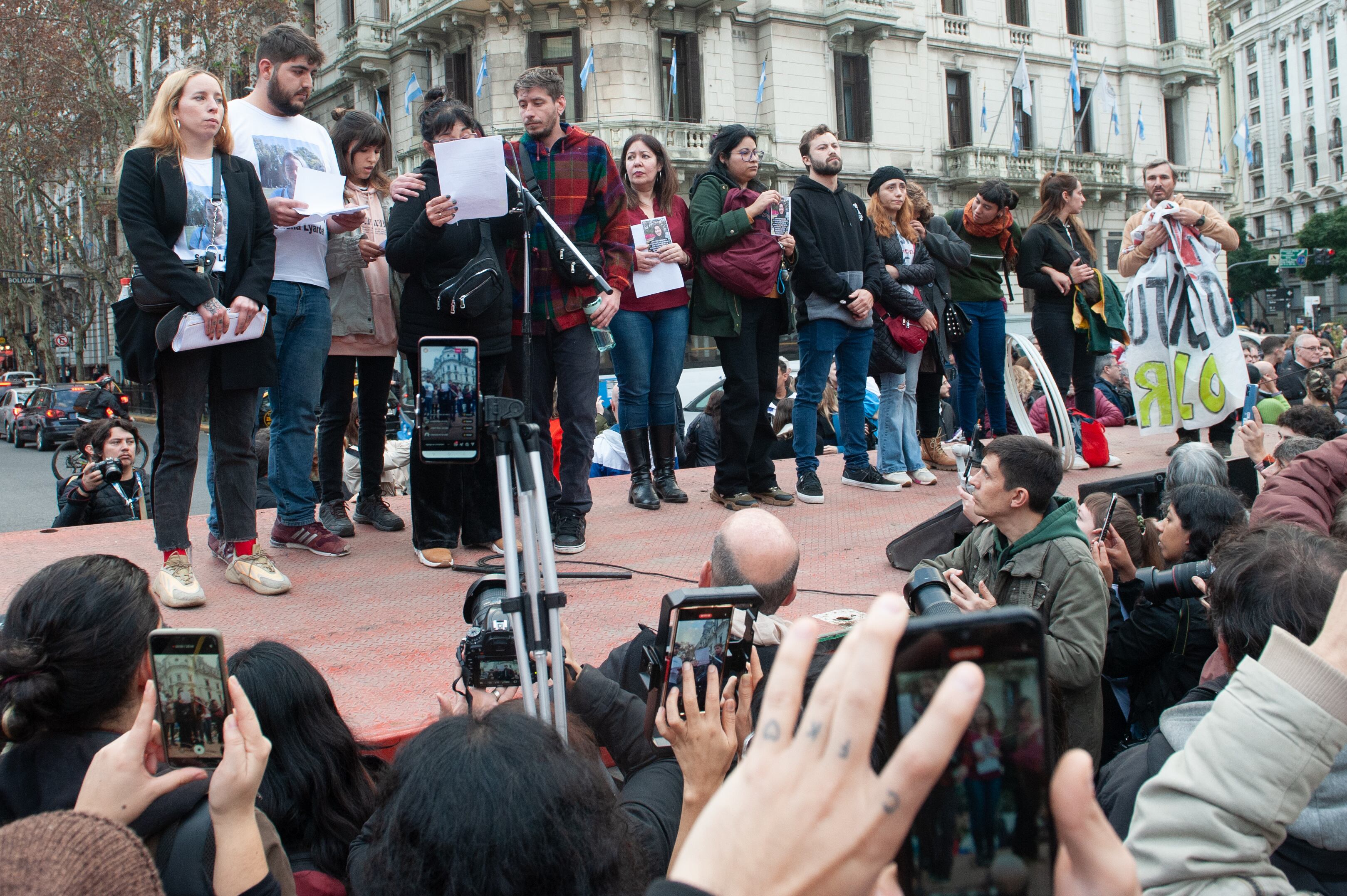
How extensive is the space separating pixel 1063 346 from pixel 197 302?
5.84m

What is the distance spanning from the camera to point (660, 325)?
5.99 m

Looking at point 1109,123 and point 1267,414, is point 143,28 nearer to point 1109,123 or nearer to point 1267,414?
point 1267,414

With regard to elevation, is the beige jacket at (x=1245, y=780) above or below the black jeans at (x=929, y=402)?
below

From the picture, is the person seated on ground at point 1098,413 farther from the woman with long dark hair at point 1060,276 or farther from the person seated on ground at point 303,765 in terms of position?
the person seated on ground at point 303,765

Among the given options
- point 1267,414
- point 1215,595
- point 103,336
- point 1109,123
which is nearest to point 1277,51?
point 1109,123

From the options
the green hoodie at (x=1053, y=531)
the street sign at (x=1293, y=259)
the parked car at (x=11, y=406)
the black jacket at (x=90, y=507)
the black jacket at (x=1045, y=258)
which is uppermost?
the street sign at (x=1293, y=259)

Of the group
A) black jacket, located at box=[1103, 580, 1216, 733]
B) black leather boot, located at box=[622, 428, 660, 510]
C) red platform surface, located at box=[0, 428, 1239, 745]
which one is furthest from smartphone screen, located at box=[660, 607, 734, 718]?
black leather boot, located at box=[622, 428, 660, 510]

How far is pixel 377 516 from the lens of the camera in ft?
18.6

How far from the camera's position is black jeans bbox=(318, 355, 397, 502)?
542 centimetres

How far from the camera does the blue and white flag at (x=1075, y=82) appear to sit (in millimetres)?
31125

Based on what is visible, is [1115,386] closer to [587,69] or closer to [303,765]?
[303,765]

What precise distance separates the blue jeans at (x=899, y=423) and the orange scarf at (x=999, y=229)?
1146 millimetres

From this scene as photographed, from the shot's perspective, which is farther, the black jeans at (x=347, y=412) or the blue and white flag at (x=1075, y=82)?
the blue and white flag at (x=1075, y=82)

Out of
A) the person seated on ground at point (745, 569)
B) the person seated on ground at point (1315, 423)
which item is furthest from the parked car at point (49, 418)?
the person seated on ground at point (745, 569)
